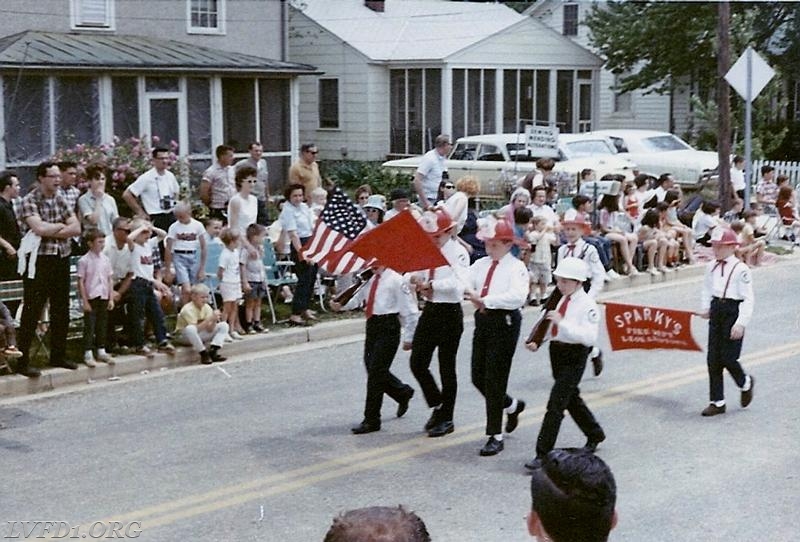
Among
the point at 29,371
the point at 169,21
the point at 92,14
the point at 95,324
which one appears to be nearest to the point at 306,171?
the point at 95,324

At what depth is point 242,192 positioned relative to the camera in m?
14.7

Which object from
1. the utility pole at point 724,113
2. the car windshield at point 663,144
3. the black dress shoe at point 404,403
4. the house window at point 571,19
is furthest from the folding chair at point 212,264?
the house window at point 571,19

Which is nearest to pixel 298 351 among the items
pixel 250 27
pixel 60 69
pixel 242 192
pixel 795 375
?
pixel 242 192

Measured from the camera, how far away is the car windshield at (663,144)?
30578mm

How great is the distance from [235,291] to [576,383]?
18.0ft

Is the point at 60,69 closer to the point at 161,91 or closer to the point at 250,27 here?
the point at 161,91

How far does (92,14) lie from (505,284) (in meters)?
17.8

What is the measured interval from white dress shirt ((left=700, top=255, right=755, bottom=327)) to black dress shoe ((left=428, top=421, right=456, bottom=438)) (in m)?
2.53

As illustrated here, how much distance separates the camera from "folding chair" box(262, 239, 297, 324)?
14.7 m

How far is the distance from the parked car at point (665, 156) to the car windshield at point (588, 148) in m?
0.99

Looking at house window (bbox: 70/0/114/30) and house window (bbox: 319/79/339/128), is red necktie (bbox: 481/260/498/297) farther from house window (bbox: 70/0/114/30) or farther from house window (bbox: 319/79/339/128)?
house window (bbox: 319/79/339/128)

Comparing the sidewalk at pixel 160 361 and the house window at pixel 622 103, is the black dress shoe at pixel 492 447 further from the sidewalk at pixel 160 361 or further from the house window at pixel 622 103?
the house window at pixel 622 103

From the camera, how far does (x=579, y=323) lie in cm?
862

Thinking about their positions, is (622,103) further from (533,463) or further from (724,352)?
(533,463)
